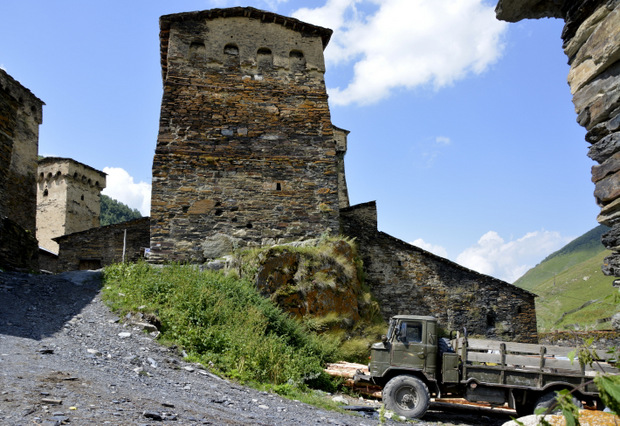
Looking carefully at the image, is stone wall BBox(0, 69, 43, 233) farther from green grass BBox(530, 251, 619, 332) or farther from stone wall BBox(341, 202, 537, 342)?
green grass BBox(530, 251, 619, 332)

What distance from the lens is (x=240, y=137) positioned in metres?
13.5

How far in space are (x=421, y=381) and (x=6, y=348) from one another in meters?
6.40

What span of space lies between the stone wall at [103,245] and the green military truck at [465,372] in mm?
11044

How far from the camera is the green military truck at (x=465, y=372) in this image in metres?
8.42

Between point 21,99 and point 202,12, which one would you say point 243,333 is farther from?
point 21,99

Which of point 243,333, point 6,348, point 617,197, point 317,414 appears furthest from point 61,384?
point 617,197

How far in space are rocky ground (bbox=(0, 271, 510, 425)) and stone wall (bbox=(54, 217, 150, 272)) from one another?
7460mm

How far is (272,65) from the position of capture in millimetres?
14312

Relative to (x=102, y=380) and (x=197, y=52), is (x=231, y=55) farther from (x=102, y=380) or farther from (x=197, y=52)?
(x=102, y=380)

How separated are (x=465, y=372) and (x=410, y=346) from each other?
41.5 inches

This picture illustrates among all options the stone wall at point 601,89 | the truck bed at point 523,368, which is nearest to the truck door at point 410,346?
the truck bed at point 523,368

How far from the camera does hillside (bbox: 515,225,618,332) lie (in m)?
41.8

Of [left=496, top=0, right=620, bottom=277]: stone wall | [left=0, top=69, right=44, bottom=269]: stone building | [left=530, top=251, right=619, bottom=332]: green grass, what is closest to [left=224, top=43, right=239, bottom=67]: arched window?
[left=0, top=69, right=44, bottom=269]: stone building

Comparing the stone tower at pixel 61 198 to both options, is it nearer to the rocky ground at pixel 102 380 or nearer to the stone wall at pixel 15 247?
the stone wall at pixel 15 247
